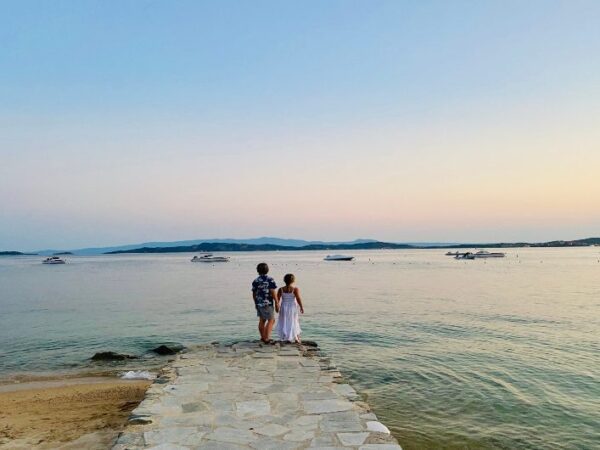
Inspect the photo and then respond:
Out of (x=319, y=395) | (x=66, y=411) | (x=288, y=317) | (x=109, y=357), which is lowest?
A: (x=109, y=357)

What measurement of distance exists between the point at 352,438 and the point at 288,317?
23.7 feet

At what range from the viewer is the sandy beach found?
8.33m

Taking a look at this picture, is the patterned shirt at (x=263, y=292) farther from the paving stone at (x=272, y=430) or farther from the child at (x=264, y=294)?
the paving stone at (x=272, y=430)

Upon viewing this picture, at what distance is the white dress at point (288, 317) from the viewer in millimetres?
13609

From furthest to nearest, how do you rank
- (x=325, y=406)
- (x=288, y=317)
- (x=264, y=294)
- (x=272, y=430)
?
1. (x=288, y=317)
2. (x=264, y=294)
3. (x=325, y=406)
4. (x=272, y=430)

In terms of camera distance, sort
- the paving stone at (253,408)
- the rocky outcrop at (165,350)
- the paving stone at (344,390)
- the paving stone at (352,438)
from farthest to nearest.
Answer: the rocky outcrop at (165,350)
the paving stone at (344,390)
the paving stone at (253,408)
the paving stone at (352,438)

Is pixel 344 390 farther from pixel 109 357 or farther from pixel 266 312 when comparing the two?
pixel 109 357

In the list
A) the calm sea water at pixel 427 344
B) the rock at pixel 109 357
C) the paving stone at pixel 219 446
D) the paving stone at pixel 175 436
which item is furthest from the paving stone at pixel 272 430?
the rock at pixel 109 357

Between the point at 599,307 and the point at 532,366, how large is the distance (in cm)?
1656

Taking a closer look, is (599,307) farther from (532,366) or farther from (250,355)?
(250,355)

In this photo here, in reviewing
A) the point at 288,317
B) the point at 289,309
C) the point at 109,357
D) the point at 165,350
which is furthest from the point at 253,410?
the point at 165,350

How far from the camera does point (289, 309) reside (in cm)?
1369

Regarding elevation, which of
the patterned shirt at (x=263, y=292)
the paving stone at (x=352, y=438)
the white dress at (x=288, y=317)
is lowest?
the paving stone at (x=352, y=438)

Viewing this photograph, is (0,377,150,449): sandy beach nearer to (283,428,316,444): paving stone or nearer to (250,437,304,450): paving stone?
(250,437,304,450): paving stone
